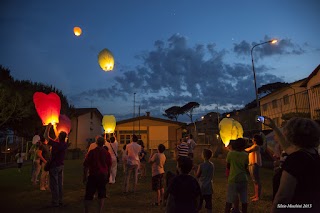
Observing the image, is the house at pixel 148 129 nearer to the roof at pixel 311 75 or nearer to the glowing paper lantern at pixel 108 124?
the roof at pixel 311 75

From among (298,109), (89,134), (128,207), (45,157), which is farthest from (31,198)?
(89,134)

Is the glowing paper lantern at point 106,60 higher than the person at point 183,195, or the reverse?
the glowing paper lantern at point 106,60

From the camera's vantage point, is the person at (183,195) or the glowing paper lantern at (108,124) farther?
the glowing paper lantern at (108,124)

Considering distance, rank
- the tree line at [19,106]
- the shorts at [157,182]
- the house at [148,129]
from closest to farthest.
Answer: the shorts at [157,182] < the tree line at [19,106] < the house at [148,129]

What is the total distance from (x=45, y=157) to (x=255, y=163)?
24.1ft

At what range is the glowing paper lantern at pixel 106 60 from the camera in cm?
920

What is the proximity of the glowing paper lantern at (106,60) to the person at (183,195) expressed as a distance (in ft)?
21.1

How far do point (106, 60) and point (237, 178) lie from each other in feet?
19.6

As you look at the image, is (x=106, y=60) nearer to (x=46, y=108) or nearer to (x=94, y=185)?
(x=46, y=108)

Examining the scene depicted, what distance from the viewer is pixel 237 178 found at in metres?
5.43

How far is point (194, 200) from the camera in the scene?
11.6 feet

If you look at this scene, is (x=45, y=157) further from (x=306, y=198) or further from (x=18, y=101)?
(x=18, y=101)

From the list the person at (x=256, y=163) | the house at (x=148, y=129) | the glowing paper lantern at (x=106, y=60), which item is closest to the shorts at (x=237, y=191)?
the person at (x=256, y=163)

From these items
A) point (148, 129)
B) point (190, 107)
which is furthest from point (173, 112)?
point (148, 129)
